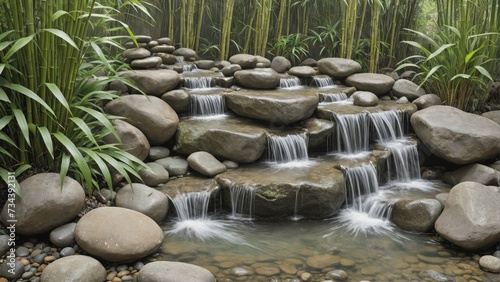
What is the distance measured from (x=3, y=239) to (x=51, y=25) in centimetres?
126

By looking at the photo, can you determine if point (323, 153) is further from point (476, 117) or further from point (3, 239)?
point (3, 239)

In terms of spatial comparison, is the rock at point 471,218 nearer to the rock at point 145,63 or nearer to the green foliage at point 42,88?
the green foliage at point 42,88

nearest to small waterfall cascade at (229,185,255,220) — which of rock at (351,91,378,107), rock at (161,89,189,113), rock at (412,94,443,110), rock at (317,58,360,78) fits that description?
rock at (161,89,189,113)

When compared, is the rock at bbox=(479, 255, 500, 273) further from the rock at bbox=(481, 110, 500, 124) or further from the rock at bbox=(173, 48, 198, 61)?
the rock at bbox=(173, 48, 198, 61)

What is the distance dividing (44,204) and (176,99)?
199cm

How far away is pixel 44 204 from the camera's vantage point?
2400 mm

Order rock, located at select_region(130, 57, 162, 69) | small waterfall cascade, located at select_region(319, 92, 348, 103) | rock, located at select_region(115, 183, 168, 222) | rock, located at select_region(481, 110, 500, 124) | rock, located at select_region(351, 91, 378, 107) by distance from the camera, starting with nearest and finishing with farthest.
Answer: rock, located at select_region(115, 183, 168, 222)
rock, located at select_region(481, 110, 500, 124)
rock, located at select_region(130, 57, 162, 69)
rock, located at select_region(351, 91, 378, 107)
small waterfall cascade, located at select_region(319, 92, 348, 103)

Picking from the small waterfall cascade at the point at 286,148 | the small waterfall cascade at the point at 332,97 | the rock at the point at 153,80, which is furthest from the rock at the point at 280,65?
the small waterfall cascade at the point at 286,148

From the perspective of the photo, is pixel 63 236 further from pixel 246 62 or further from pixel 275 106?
pixel 246 62

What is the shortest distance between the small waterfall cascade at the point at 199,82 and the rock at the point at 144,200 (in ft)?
6.73

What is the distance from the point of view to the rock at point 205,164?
138 inches

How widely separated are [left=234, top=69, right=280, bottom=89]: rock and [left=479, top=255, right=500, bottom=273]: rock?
2.89 m

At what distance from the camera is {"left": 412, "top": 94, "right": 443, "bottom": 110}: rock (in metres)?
4.62

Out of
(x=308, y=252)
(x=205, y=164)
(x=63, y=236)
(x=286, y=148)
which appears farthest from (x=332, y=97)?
(x=63, y=236)
